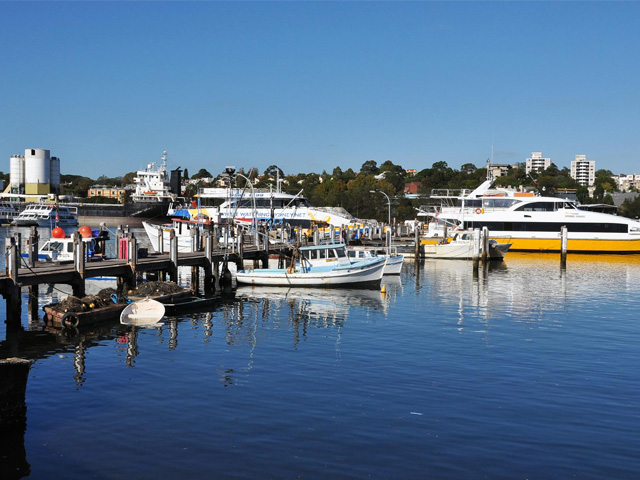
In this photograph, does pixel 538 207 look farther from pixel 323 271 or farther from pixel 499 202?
pixel 323 271

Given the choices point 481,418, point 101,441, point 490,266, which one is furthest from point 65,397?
point 490,266

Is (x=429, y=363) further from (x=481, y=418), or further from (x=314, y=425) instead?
(x=314, y=425)

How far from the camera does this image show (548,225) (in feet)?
243

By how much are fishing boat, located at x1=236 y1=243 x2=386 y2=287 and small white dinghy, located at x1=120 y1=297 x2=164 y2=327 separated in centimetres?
1313

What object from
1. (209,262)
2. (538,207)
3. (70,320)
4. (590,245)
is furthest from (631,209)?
(70,320)

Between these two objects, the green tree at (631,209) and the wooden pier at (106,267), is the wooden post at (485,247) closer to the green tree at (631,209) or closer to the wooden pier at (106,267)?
the wooden pier at (106,267)

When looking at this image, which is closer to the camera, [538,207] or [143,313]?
[143,313]

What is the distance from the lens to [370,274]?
4294 cm

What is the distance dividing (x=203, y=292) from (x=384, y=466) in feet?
98.3

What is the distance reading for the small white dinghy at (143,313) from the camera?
2936 centimetres

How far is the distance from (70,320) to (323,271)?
1808 centimetres

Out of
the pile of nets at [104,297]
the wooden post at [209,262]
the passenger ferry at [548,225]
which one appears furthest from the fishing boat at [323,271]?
the passenger ferry at [548,225]

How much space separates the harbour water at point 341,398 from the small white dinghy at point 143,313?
62cm

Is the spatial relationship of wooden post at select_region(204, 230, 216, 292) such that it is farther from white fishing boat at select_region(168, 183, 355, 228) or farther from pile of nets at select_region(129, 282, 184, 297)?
white fishing boat at select_region(168, 183, 355, 228)
